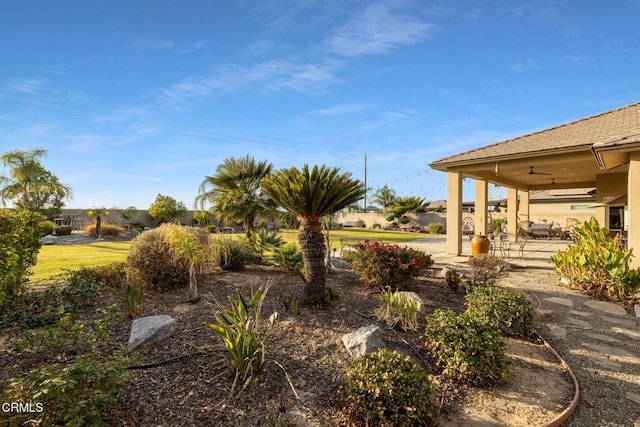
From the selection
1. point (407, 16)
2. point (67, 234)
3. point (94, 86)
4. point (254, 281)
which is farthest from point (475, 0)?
point (67, 234)

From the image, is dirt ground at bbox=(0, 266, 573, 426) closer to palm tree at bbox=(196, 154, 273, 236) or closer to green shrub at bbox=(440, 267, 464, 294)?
green shrub at bbox=(440, 267, 464, 294)

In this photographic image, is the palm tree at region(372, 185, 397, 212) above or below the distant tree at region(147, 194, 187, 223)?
above

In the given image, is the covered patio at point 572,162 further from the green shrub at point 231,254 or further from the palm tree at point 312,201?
the green shrub at point 231,254

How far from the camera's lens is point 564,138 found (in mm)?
9578

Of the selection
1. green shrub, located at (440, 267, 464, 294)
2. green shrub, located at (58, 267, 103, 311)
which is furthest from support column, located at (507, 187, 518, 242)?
green shrub, located at (58, 267, 103, 311)

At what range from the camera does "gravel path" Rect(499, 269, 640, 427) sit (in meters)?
3.05

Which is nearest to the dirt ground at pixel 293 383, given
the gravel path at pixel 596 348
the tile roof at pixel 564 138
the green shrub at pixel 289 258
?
the gravel path at pixel 596 348

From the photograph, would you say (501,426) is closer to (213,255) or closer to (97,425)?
(97,425)

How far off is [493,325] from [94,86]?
40.0 feet

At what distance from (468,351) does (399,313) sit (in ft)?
3.97

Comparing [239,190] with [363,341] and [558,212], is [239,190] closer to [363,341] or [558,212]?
[363,341]

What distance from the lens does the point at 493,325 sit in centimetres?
425

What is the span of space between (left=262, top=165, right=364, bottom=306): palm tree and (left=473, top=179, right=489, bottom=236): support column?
10.2 metres

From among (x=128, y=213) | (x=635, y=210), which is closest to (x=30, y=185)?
(x=128, y=213)
